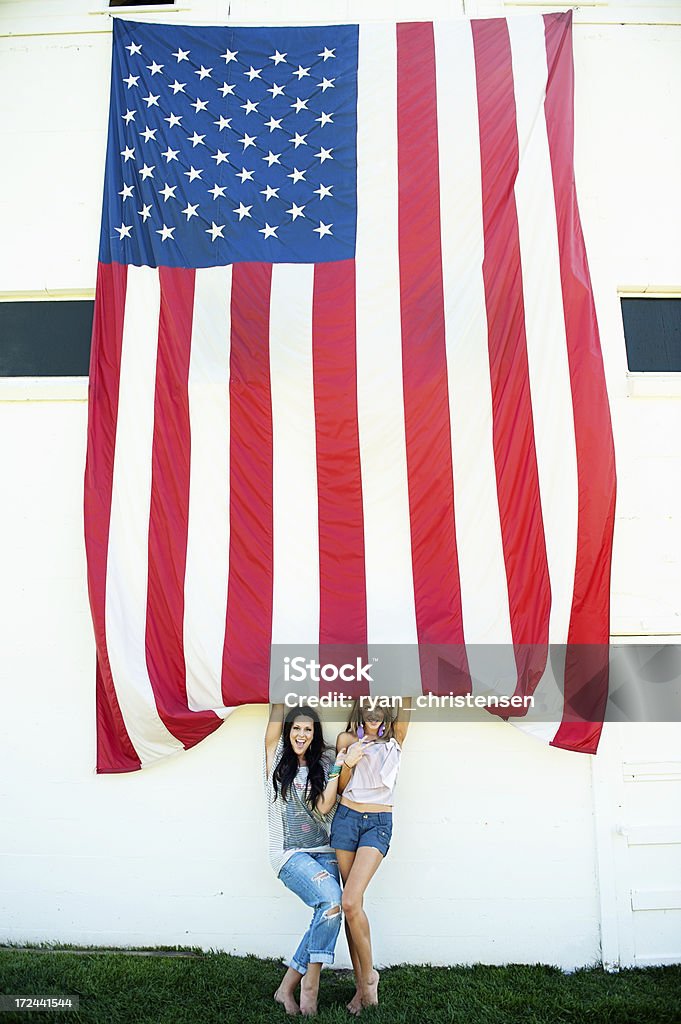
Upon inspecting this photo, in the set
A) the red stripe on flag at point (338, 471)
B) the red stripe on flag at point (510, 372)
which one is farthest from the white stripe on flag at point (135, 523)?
the red stripe on flag at point (510, 372)

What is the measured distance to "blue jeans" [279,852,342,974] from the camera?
3986 mm

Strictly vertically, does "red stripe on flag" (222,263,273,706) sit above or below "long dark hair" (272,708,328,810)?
above

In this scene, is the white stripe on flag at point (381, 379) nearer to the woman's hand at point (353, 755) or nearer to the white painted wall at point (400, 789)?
the woman's hand at point (353, 755)

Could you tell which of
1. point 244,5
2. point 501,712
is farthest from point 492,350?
point 244,5

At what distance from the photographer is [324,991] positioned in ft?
14.1

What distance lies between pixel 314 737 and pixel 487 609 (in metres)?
1.29

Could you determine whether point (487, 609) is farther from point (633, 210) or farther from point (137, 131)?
point (137, 131)

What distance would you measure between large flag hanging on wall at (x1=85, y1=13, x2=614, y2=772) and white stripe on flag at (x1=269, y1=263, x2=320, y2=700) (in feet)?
0.05

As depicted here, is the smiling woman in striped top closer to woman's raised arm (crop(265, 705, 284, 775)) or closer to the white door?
woman's raised arm (crop(265, 705, 284, 775))

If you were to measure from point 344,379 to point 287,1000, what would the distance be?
353 centimetres

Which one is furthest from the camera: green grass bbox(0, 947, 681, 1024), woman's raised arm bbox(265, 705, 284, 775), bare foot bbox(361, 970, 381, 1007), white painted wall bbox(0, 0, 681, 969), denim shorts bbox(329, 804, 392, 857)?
white painted wall bbox(0, 0, 681, 969)

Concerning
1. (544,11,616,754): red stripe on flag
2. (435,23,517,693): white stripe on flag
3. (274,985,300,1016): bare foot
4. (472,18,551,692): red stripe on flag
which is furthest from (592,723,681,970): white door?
(274,985,300,1016): bare foot

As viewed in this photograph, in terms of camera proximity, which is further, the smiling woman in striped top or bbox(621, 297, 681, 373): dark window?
bbox(621, 297, 681, 373): dark window

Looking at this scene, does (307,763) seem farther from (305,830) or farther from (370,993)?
(370,993)
